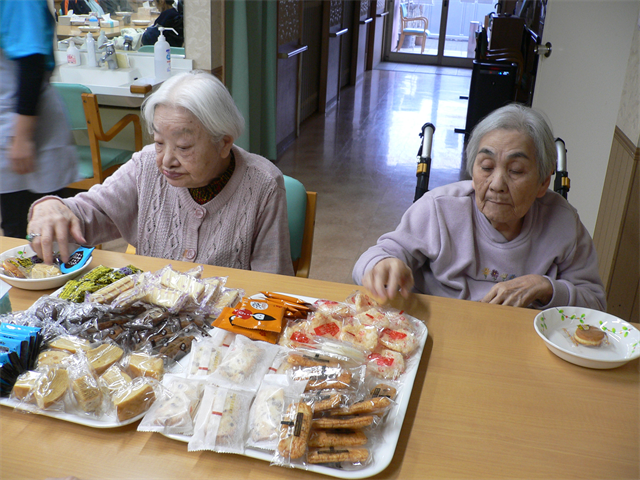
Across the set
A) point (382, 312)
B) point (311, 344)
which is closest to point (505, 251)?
point (382, 312)

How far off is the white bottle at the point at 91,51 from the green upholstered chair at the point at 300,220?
252cm

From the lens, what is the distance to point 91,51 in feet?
11.7

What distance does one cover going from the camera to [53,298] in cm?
117

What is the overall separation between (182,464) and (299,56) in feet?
16.7

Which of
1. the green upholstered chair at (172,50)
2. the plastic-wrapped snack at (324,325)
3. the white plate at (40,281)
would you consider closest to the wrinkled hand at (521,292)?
the plastic-wrapped snack at (324,325)

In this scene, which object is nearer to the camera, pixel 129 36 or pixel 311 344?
pixel 311 344

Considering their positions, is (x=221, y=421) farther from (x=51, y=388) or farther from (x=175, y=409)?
(x=51, y=388)

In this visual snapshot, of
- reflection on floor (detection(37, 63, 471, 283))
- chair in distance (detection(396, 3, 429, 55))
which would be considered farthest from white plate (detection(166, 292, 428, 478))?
chair in distance (detection(396, 3, 429, 55))

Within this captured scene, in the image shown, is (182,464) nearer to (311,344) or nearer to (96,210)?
(311,344)

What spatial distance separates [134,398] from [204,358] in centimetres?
14

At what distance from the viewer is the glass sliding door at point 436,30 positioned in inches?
386

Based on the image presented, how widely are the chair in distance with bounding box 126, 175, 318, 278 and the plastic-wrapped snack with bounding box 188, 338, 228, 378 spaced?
720 mm

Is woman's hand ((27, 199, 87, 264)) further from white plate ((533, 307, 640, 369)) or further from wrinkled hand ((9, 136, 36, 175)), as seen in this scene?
white plate ((533, 307, 640, 369))

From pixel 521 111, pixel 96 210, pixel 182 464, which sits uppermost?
pixel 521 111
